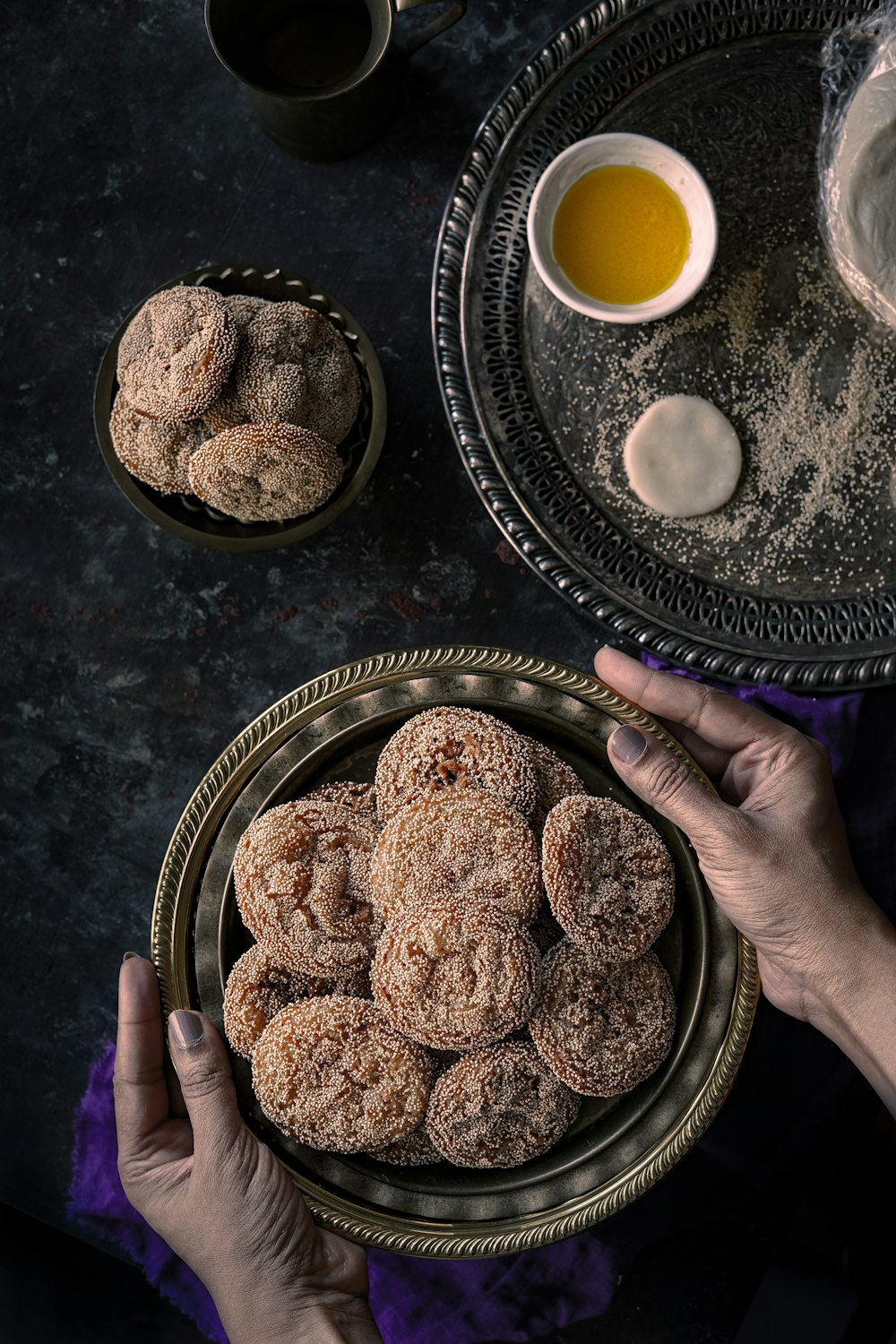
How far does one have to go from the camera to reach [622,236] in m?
1.52

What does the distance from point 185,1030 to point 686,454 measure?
1.05 metres

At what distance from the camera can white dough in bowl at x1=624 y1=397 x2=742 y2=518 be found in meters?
1.53

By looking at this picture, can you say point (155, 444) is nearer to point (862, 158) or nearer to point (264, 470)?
point (264, 470)

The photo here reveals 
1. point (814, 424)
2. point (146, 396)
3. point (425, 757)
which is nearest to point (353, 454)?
point (146, 396)

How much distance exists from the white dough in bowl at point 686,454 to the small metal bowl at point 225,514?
40 centimetres

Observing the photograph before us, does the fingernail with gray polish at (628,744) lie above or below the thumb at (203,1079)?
above

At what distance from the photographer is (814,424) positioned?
1547mm

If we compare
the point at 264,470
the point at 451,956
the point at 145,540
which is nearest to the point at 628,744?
the point at 451,956

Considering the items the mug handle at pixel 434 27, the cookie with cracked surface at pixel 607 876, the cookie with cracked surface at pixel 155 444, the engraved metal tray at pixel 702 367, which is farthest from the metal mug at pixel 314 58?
the cookie with cracked surface at pixel 607 876

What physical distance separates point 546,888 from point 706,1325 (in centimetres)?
94

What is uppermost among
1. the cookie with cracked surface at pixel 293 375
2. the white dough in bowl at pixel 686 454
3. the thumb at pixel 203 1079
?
the cookie with cracked surface at pixel 293 375

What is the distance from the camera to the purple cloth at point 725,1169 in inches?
61.1

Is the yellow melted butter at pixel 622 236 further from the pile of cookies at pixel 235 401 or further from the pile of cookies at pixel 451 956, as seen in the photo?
the pile of cookies at pixel 451 956

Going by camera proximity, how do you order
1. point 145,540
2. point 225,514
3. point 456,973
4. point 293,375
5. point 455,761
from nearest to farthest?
1. point 456,973
2. point 455,761
3. point 293,375
4. point 225,514
5. point 145,540
